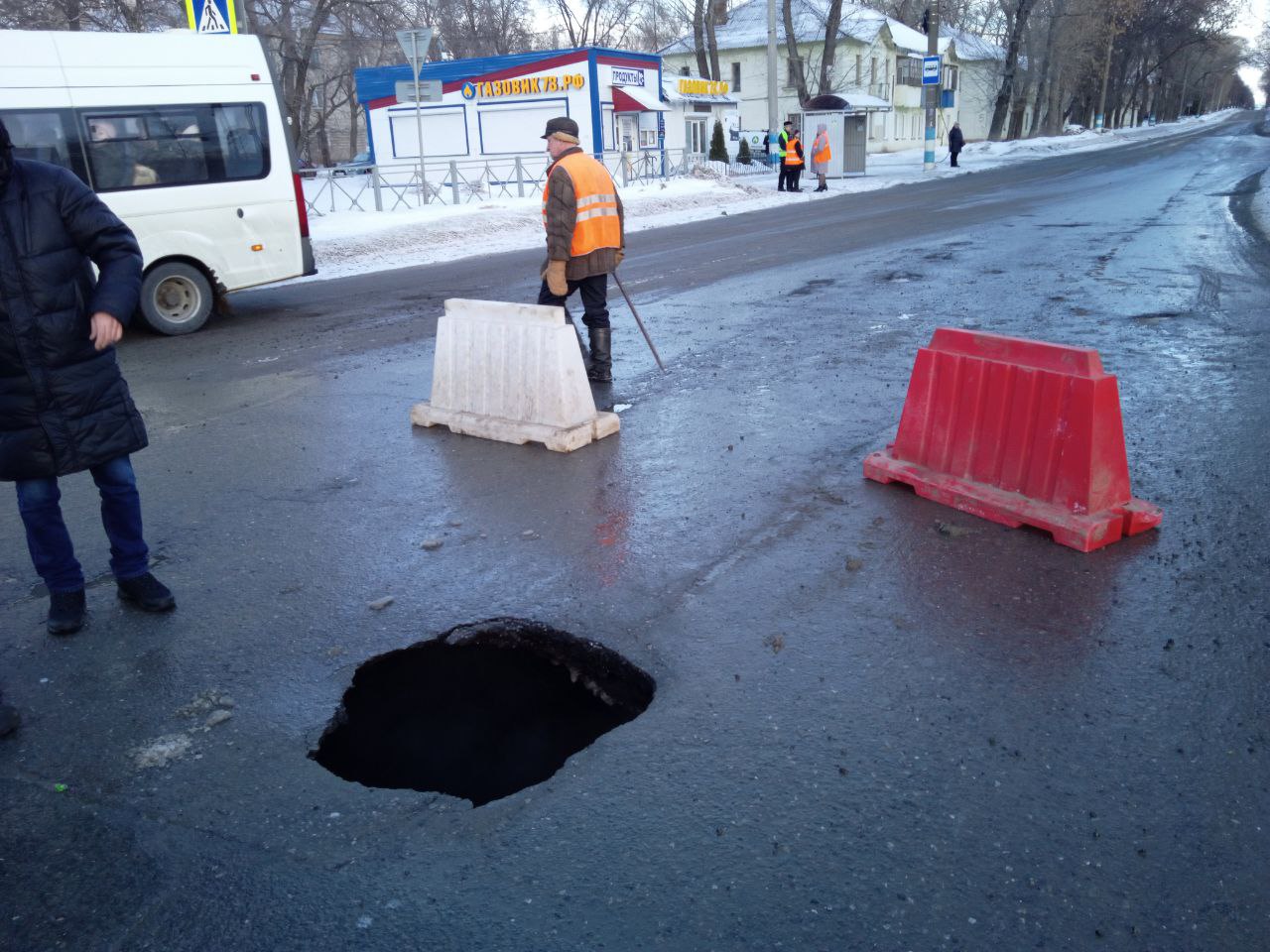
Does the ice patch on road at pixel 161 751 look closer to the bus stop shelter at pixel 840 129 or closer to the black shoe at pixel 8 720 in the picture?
the black shoe at pixel 8 720

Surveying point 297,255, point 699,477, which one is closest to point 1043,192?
point 297,255

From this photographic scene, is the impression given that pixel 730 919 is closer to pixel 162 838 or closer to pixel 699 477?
pixel 162 838

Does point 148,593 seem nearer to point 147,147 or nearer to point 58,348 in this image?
point 58,348

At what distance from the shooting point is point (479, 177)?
117 ft

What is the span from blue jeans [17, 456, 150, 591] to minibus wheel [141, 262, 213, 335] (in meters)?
7.23

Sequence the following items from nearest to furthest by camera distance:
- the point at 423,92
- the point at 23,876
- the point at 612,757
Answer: the point at 23,876, the point at 612,757, the point at 423,92

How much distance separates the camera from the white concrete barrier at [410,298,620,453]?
607 centimetres

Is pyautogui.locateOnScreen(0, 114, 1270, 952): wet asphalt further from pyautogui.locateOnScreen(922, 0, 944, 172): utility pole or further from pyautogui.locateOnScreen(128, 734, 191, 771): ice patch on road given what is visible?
pyautogui.locateOnScreen(922, 0, 944, 172): utility pole

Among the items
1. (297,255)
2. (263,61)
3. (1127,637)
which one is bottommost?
(1127,637)

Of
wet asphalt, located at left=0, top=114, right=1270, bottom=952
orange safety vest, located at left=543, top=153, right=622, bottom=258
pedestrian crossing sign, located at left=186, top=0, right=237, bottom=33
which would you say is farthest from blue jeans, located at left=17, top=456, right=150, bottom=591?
pedestrian crossing sign, located at left=186, top=0, right=237, bottom=33

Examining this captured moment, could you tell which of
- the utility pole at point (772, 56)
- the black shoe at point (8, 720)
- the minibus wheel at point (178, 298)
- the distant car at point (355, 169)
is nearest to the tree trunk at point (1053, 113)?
the utility pole at point (772, 56)

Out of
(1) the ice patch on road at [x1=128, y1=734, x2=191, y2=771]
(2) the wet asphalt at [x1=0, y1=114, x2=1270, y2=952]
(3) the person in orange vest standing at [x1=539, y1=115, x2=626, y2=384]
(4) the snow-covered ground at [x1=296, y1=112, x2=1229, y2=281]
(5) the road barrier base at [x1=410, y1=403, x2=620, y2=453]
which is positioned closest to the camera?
(2) the wet asphalt at [x1=0, y1=114, x2=1270, y2=952]

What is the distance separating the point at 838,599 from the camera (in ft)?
13.1

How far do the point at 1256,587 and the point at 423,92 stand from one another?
20.7 m
